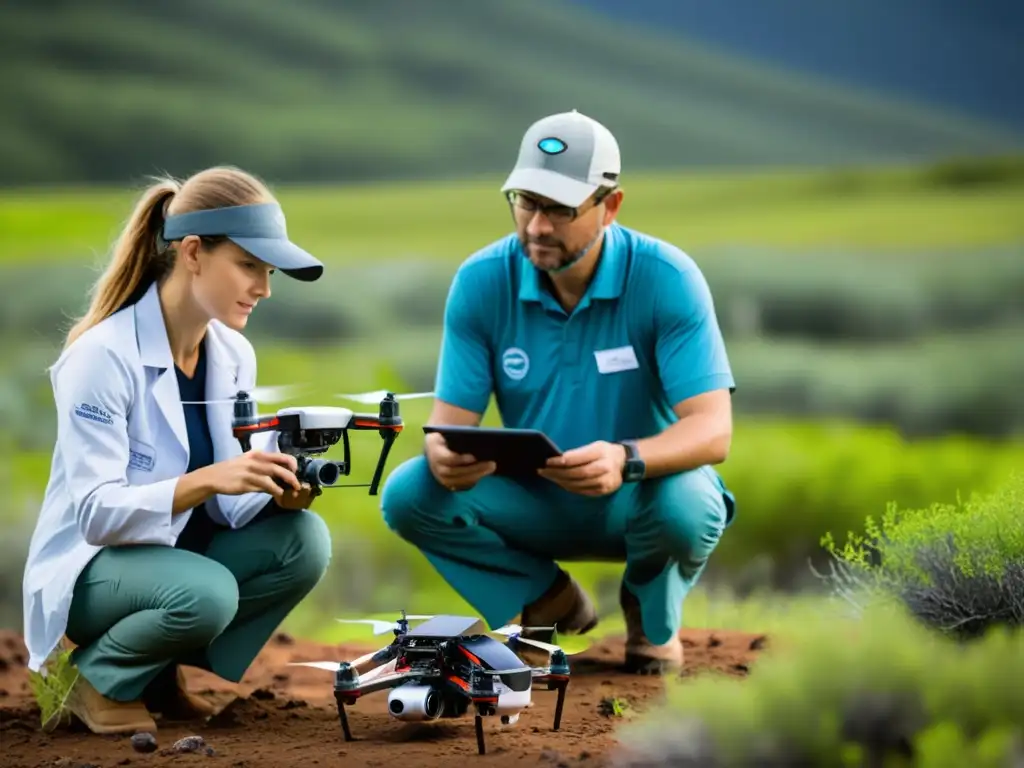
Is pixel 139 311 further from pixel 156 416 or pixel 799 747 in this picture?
pixel 799 747

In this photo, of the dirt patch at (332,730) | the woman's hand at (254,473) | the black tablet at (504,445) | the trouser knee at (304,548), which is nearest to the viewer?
the dirt patch at (332,730)

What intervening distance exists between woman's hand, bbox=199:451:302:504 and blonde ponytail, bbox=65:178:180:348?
2.11 feet

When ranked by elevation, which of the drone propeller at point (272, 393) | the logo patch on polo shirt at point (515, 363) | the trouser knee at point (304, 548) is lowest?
the trouser knee at point (304, 548)

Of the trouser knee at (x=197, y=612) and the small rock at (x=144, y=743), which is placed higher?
the trouser knee at (x=197, y=612)

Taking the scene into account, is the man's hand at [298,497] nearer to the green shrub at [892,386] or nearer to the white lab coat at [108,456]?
the white lab coat at [108,456]

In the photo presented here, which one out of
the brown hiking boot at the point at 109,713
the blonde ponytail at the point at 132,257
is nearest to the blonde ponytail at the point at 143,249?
the blonde ponytail at the point at 132,257

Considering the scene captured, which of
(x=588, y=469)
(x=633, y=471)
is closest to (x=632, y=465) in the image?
(x=633, y=471)

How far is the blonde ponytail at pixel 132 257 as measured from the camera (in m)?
4.10

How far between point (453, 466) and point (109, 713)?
116 centimetres

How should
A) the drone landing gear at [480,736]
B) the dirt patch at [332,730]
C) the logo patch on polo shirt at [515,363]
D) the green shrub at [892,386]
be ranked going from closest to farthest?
the drone landing gear at [480,736] → the dirt patch at [332,730] → the logo patch on polo shirt at [515,363] → the green shrub at [892,386]

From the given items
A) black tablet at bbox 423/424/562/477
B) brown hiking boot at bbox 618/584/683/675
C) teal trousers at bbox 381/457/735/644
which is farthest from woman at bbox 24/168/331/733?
brown hiking boot at bbox 618/584/683/675

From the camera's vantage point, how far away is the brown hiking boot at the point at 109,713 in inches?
158

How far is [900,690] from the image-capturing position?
2.75 m

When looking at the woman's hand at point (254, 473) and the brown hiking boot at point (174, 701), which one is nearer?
the woman's hand at point (254, 473)
